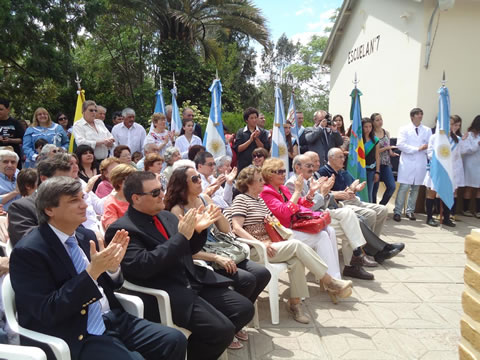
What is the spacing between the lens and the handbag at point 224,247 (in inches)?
127

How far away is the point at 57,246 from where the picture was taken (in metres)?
2.00

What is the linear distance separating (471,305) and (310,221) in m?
1.94

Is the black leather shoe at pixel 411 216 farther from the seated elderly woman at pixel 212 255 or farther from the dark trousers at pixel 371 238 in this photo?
the seated elderly woman at pixel 212 255

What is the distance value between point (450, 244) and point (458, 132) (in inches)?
105

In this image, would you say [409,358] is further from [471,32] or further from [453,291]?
[471,32]

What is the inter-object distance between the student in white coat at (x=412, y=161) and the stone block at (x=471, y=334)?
528 cm

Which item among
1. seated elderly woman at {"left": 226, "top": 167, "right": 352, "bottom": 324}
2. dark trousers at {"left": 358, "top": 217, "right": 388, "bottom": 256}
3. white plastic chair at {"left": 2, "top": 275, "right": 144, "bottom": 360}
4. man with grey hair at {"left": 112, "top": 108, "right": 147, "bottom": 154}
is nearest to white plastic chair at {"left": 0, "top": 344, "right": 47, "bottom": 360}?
white plastic chair at {"left": 2, "top": 275, "right": 144, "bottom": 360}

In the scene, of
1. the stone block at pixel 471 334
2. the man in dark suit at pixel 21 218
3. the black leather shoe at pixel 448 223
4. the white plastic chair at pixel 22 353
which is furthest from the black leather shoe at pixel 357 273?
the white plastic chair at pixel 22 353

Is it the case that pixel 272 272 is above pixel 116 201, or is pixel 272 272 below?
below

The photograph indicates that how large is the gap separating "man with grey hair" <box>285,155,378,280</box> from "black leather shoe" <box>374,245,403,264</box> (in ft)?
1.53

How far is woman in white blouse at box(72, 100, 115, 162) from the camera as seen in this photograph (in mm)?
5703

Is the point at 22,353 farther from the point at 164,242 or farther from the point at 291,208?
the point at 291,208

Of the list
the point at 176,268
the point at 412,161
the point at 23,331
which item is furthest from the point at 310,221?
the point at 412,161

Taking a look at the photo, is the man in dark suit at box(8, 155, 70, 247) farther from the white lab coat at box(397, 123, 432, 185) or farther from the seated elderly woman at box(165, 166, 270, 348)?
the white lab coat at box(397, 123, 432, 185)
